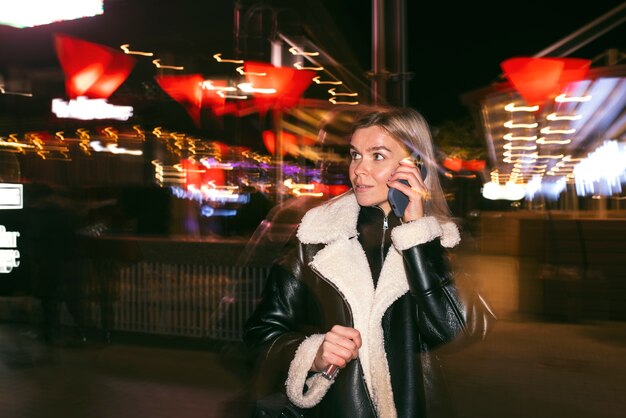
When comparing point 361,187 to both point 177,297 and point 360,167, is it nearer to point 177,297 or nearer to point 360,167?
point 360,167

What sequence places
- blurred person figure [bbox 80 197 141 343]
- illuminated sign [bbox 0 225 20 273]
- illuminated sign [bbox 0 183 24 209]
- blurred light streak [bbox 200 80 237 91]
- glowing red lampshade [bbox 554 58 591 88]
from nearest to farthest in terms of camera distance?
illuminated sign [bbox 0 183 24 209], illuminated sign [bbox 0 225 20 273], glowing red lampshade [bbox 554 58 591 88], blurred person figure [bbox 80 197 141 343], blurred light streak [bbox 200 80 237 91]

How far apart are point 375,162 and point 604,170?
25.4ft

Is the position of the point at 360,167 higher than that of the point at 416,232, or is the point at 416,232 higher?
the point at 360,167

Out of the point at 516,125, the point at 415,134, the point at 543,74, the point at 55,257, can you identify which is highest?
the point at 543,74

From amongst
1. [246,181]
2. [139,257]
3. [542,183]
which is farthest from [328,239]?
[246,181]

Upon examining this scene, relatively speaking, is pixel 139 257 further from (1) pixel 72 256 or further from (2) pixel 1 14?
(2) pixel 1 14

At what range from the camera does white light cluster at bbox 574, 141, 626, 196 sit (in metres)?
8.43

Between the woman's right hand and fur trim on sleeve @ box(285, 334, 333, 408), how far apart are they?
121mm

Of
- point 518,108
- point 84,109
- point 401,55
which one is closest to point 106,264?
point 84,109

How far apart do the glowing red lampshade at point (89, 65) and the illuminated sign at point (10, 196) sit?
16.5 feet

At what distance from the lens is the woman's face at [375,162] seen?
2.02 m

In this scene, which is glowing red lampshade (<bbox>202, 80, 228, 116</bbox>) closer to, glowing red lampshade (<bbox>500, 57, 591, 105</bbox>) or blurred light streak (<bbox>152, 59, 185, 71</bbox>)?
blurred light streak (<bbox>152, 59, 185, 71</bbox>)

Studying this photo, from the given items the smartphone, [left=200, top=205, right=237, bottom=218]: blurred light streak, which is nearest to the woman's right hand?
the smartphone

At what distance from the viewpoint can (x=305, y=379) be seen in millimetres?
1903
